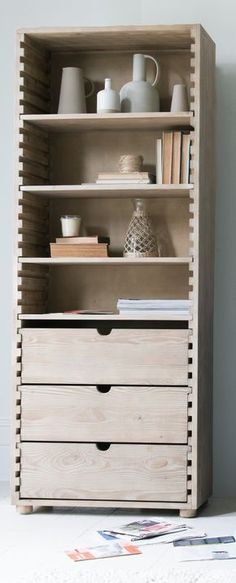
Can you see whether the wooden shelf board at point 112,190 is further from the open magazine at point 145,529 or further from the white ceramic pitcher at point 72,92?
the open magazine at point 145,529

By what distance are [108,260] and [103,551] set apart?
1.01 meters

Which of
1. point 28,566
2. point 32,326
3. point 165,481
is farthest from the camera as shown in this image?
point 32,326

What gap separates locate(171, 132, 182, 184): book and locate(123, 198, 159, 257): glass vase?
19 centimetres

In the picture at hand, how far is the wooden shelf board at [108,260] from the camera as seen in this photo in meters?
3.37

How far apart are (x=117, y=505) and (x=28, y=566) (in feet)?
2.37

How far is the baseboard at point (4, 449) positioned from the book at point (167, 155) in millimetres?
1202

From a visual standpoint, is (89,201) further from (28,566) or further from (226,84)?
(28,566)

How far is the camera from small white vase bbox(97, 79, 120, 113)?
345 centimetres

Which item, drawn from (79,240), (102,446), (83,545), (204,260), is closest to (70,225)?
(79,240)

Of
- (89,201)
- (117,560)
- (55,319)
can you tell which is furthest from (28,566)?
(89,201)

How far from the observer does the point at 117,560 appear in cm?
278

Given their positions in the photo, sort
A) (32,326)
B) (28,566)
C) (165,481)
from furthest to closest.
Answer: (32,326) → (165,481) → (28,566)

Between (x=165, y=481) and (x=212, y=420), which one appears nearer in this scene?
(x=165, y=481)

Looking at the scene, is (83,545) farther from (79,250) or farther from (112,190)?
(112,190)
